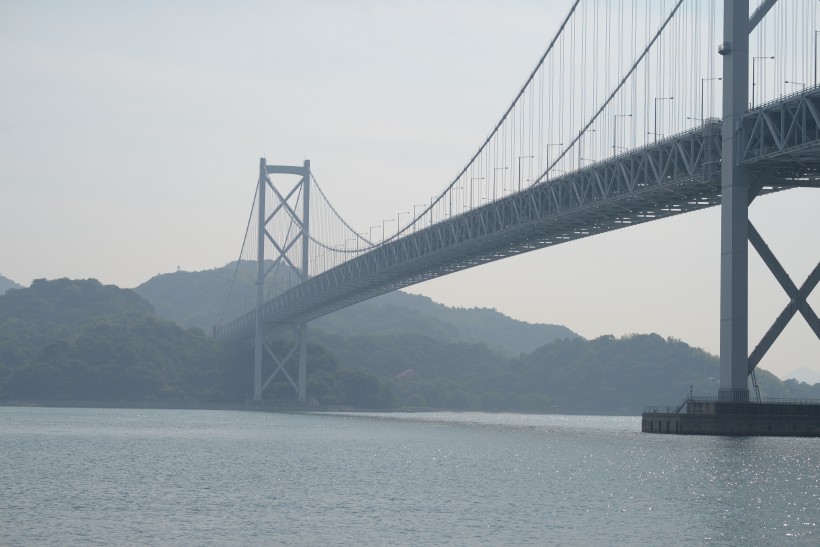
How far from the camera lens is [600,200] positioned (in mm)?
53969

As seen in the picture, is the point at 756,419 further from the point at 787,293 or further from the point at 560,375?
the point at 560,375

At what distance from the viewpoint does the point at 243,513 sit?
28141mm

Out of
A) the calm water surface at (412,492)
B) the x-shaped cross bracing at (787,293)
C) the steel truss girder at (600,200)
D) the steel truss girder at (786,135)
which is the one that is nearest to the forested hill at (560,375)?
the steel truss girder at (600,200)

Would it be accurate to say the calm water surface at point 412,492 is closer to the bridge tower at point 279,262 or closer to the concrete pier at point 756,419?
the concrete pier at point 756,419

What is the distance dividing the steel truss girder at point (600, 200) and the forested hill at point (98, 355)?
121ft

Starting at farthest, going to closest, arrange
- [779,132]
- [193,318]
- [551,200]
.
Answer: [193,318]
[551,200]
[779,132]

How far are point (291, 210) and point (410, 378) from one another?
4153 centimetres

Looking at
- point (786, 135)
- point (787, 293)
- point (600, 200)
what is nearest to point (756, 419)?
point (787, 293)

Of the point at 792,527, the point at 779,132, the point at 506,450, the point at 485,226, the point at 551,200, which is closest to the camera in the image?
the point at 792,527

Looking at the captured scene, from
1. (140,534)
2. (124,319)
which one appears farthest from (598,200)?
(124,319)

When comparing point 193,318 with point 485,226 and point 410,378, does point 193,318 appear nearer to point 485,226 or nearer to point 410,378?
point 410,378

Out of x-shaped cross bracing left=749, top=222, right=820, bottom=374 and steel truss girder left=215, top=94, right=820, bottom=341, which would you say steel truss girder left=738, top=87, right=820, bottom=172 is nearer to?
steel truss girder left=215, top=94, right=820, bottom=341

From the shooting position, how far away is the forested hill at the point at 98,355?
11525 cm

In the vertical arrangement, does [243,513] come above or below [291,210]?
below
